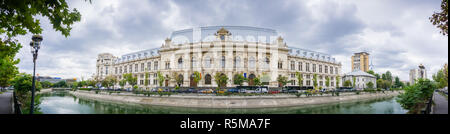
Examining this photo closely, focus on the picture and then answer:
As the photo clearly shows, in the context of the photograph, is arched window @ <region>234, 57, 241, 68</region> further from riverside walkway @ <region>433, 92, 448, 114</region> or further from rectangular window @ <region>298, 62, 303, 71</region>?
riverside walkway @ <region>433, 92, 448, 114</region>

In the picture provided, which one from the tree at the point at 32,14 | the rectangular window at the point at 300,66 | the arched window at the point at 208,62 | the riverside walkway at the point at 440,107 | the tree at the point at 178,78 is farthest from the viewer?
the rectangular window at the point at 300,66

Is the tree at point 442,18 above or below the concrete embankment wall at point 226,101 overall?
above

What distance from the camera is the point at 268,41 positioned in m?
40.1

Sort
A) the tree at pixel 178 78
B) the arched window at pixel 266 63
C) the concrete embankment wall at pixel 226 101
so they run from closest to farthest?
the concrete embankment wall at pixel 226 101 < the tree at pixel 178 78 < the arched window at pixel 266 63

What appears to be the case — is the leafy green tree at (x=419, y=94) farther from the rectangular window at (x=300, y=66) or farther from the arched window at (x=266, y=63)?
the rectangular window at (x=300, y=66)

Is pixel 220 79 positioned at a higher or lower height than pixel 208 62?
lower

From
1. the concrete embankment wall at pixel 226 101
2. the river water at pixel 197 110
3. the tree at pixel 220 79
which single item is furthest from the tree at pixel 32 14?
the tree at pixel 220 79

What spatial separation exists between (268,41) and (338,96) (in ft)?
54.2

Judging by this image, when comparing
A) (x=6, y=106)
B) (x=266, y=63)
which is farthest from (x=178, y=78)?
(x=6, y=106)

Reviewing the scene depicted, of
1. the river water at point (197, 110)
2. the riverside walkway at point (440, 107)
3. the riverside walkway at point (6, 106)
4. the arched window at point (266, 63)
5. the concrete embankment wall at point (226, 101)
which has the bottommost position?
the river water at point (197, 110)

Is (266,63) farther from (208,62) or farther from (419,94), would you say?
(419,94)

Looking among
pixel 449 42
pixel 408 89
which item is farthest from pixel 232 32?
pixel 449 42

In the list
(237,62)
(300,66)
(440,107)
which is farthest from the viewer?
(300,66)
